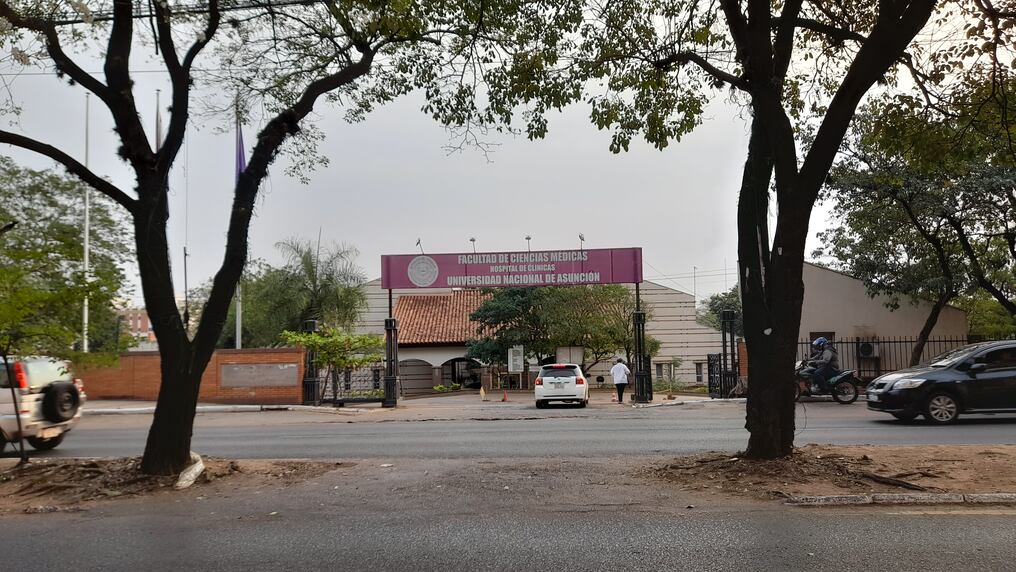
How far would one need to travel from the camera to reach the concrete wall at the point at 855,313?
31016 mm

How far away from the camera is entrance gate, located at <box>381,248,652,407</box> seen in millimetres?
25047

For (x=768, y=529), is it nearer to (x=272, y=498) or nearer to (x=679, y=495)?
(x=679, y=495)

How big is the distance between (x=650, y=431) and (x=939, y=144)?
676cm

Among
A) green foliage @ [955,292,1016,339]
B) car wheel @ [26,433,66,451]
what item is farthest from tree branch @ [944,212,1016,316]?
car wheel @ [26,433,66,451]

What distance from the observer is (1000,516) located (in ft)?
21.9

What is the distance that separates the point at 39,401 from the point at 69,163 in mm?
5024

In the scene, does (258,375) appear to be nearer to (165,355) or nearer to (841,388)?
(165,355)

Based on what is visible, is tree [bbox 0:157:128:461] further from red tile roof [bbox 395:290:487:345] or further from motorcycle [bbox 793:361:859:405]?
red tile roof [bbox 395:290:487:345]

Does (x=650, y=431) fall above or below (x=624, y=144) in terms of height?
below

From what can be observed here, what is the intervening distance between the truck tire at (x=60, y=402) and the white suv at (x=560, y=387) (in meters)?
13.2

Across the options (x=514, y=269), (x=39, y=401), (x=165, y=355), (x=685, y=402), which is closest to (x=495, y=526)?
(x=165, y=355)

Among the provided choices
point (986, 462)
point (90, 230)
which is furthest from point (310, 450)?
point (90, 230)

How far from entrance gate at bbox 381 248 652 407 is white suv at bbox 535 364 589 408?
9.87 ft

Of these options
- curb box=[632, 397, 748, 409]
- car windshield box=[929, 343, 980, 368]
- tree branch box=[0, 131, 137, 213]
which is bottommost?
curb box=[632, 397, 748, 409]
